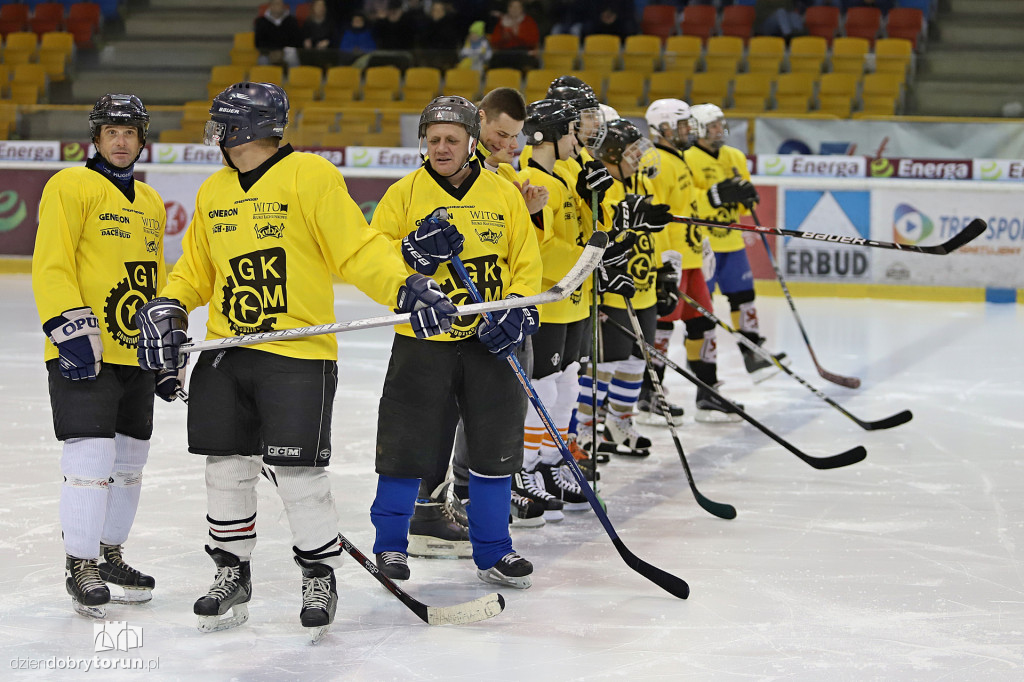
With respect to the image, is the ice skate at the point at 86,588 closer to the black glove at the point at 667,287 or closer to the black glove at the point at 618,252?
the black glove at the point at 618,252

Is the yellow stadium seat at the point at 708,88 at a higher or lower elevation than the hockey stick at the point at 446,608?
higher

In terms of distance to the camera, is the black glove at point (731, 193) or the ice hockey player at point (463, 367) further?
the black glove at point (731, 193)

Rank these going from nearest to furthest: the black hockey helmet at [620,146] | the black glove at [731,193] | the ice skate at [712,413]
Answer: the black hockey helmet at [620,146] < the ice skate at [712,413] < the black glove at [731,193]

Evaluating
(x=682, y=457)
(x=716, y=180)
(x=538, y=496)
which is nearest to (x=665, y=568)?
(x=538, y=496)

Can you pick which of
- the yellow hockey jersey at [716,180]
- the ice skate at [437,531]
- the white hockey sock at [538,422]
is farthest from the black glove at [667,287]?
Answer: the ice skate at [437,531]

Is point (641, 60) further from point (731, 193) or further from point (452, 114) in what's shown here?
point (452, 114)

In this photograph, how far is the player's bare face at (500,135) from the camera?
3.69 m

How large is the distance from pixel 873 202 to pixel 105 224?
7.49 meters

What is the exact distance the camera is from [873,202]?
9.44 m

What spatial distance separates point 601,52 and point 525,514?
7704 millimetres

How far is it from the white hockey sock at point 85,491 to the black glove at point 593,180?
1.68m

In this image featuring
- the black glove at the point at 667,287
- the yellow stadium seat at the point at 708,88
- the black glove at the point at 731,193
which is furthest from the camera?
the yellow stadium seat at the point at 708,88

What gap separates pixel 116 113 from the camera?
3049mm

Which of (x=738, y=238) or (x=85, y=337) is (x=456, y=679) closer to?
Result: (x=85, y=337)
